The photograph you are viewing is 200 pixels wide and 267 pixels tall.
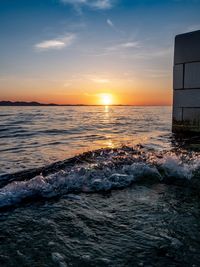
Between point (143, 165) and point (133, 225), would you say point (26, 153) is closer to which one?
point (143, 165)

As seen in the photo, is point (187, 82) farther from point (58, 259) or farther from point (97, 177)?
point (58, 259)

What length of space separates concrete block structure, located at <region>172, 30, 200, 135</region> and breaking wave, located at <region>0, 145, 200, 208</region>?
3.21 meters

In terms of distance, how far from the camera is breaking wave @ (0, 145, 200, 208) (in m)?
3.82

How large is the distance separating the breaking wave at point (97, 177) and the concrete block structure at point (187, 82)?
10.5ft

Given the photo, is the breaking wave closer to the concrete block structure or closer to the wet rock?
the wet rock

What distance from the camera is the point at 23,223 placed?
283cm

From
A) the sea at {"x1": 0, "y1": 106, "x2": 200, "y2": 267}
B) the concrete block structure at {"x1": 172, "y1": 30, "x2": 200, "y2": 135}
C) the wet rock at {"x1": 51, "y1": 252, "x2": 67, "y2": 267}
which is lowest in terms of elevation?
the wet rock at {"x1": 51, "y1": 252, "x2": 67, "y2": 267}

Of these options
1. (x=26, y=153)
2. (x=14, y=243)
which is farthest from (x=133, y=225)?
(x=26, y=153)

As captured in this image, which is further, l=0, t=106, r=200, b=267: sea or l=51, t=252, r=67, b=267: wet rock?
l=0, t=106, r=200, b=267: sea

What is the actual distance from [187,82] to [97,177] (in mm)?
5619

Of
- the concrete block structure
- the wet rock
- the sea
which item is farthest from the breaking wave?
the concrete block structure

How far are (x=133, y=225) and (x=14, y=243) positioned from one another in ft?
3.88

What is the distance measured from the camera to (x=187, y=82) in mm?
8641

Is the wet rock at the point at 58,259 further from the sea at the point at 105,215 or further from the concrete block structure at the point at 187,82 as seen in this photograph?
the concrete block structure at the point at 187,82
